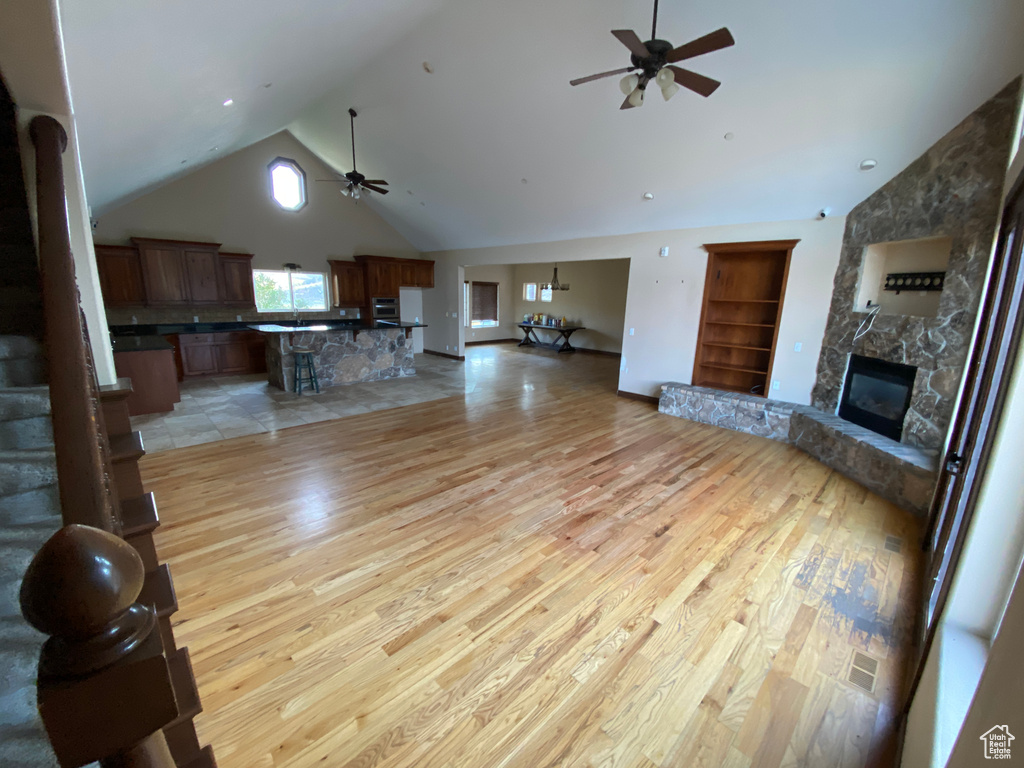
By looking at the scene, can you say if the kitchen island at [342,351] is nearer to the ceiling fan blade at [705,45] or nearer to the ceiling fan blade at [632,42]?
the ceiling fan blade at [632,42]

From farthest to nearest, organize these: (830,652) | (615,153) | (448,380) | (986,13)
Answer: (448,380), (615,153), (986,13), (830,652)

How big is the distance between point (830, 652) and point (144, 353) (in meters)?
6.89

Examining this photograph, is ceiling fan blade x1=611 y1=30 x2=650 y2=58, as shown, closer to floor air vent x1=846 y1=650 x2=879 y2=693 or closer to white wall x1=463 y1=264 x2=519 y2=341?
floor air vent x1=846 y1=650 x2=879 y2=693

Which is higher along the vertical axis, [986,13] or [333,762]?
[986,13]

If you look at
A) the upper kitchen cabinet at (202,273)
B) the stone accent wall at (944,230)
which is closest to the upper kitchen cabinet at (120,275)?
the upper kitchen cabinet at (202,273)

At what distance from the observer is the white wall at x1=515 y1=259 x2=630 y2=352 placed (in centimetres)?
1056

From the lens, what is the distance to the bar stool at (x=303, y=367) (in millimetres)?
6285

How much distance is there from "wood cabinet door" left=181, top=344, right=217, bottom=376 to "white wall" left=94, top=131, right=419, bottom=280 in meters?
1.88

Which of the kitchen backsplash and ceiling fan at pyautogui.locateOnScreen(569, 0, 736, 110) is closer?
ceiling fan at pyautogui.locateOnScreen(569, 0, 736, 110)

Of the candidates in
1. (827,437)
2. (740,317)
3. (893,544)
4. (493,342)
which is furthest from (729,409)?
(493,342)

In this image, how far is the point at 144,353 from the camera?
495 cm

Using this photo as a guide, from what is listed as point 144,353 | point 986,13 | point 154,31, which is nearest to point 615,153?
point 986,13

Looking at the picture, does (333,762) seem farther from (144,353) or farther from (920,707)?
(144,353)

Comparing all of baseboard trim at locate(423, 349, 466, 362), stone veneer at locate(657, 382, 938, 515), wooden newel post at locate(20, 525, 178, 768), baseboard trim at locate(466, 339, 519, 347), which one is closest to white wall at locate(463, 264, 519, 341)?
baseboard trim at locate(466, 339, 519, 347)
